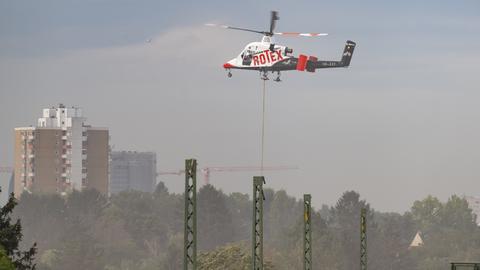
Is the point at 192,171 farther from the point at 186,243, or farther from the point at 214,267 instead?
the point at 214,267

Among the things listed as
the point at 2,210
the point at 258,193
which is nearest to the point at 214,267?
the point at 2,210

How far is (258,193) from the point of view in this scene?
10544 cm

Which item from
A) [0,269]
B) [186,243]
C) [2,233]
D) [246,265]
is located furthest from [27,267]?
[246,265]

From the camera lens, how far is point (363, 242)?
13012 cm

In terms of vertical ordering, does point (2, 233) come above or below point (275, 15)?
below

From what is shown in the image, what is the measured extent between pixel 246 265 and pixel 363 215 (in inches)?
2493

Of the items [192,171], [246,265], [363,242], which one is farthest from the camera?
[246,265]

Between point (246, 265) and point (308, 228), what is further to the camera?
point (246, 265)

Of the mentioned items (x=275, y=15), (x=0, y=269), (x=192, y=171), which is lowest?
(x=0, y=269)

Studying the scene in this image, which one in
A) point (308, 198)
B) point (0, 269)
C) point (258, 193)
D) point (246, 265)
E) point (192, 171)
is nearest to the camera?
point (0, 269)

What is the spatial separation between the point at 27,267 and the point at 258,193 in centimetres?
2690

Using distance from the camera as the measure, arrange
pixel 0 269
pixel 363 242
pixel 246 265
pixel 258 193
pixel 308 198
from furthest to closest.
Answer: pixel 246 265, pixel 363 242, pixel 308 198, pixel 258 193, pixel 0 269

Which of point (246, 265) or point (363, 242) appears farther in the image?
point (246, 265)

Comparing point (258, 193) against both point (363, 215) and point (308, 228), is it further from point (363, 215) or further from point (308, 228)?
point (363, 215)
